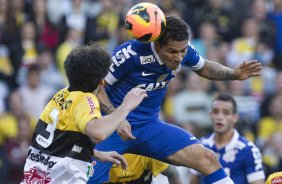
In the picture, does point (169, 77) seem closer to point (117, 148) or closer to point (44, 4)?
point (117, 148)

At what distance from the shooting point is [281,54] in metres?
16.3

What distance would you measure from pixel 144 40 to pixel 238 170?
8.92 ft

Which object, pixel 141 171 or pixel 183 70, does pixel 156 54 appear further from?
pixel 183 70

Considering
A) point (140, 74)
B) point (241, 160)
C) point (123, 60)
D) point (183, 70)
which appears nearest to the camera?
point (123, 60)

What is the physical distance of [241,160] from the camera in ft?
35.2

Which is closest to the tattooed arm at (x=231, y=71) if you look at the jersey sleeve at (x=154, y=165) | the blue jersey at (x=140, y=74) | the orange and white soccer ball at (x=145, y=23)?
the blue jersey at (x=140, y=74)

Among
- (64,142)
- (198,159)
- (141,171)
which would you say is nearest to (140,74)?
(198,159)

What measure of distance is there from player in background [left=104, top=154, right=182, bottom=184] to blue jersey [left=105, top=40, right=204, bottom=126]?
2.41ft

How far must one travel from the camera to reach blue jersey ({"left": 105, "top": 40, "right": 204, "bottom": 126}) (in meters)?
9.08

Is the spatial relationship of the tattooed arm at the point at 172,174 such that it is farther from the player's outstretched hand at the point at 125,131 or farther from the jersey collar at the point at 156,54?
the player's outstretched hand at the point at 125,131

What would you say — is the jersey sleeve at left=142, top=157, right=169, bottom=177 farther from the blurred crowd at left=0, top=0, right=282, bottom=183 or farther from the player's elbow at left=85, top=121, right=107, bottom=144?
the blurred crowd at left=0, top=0, right=282, bottom=183

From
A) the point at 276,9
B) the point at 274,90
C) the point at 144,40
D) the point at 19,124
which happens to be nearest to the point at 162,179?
the point at 144,40

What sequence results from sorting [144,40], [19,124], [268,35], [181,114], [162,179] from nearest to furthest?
[144,40] → [162,179] → [19,124] → [181,114] → [268,35]

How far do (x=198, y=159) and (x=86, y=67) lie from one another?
197 cm
